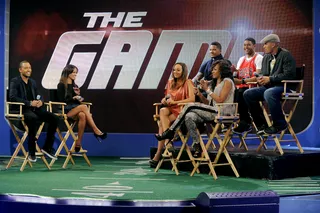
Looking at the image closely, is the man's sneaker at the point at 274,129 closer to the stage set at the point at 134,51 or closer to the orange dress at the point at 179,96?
the orange dress at the point at 179,96

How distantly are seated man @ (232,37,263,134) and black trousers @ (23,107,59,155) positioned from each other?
94.9 inches

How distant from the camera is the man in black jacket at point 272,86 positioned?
19.8 ft

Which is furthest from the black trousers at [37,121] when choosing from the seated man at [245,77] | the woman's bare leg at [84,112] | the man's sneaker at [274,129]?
the man's sneaker at [274,129]

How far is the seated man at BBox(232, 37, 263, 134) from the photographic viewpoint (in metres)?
6.72

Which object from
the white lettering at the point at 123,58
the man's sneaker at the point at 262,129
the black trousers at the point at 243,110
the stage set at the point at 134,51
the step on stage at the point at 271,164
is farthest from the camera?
the white lettering at the point at 123,58

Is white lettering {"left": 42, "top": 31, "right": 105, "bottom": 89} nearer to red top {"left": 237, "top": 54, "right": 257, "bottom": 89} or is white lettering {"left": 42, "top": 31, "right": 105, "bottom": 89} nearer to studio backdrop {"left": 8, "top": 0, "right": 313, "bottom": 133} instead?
studio backdrop {"left": 8, "top": 0, "right": 313, "bottom": 133}

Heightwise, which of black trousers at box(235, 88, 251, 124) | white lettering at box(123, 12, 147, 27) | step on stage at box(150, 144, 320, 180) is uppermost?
white lettering at box(123, 12, 147, 27)

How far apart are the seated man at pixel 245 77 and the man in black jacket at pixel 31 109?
2.43m

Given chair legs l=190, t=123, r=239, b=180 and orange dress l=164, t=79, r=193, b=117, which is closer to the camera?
chair legs l=190, t=123, r=239, b=180

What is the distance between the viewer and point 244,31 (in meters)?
8.68

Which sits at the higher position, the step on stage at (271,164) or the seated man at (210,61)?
the seated man at (210,61)

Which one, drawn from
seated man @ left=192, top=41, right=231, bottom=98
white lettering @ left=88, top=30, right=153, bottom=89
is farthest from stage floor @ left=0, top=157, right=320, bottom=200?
white lettering @ left=88, top=30, right=153, bottom=89

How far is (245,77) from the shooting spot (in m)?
6.99

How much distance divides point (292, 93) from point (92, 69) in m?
3.97
